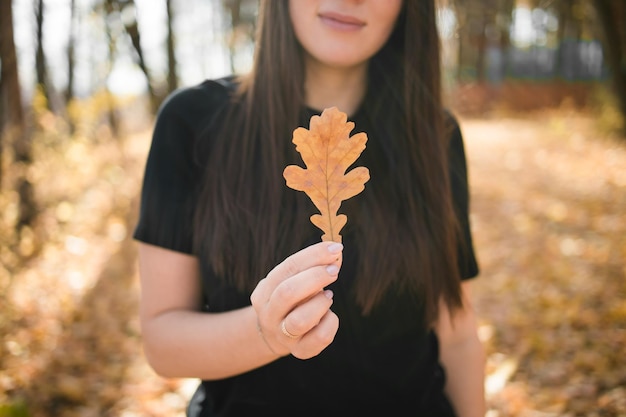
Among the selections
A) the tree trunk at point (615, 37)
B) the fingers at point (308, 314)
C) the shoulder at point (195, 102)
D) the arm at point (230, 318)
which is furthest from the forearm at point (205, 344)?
the tree trunk at point (615, 37)

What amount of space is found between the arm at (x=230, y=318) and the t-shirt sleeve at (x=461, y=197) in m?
0.76

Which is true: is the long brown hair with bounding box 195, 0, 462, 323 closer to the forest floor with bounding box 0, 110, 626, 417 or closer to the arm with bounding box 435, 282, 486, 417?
the arm with bounding box 435, 282, 486, 417

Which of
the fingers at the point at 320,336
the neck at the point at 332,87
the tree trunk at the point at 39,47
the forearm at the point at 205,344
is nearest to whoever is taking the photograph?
the fingers at the point at 320,336

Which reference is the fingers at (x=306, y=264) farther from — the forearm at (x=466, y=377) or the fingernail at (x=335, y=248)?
the forearm at (x=466, y=377)

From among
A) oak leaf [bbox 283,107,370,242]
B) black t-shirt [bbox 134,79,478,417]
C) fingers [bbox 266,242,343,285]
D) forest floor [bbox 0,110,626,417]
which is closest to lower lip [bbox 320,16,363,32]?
black t-shirt [bbox 134,79,478,417]

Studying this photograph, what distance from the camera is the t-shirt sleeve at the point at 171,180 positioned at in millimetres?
1454

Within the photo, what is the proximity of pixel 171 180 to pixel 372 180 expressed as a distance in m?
0.59

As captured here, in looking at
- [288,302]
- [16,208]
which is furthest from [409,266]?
[16,208]

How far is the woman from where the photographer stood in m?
1.44

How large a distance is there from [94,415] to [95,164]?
660 centimetres

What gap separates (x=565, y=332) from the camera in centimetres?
374

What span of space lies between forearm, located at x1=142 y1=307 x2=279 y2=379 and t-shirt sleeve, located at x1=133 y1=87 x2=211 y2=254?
0.68 feet

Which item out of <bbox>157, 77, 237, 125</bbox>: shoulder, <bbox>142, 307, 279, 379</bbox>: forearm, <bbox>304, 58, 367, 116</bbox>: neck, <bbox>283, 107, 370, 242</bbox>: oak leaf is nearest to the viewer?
<bbox>283, 107, 370, 242</bbox>: oak leaf

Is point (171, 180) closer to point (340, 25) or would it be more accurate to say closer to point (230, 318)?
point (230, 318)
